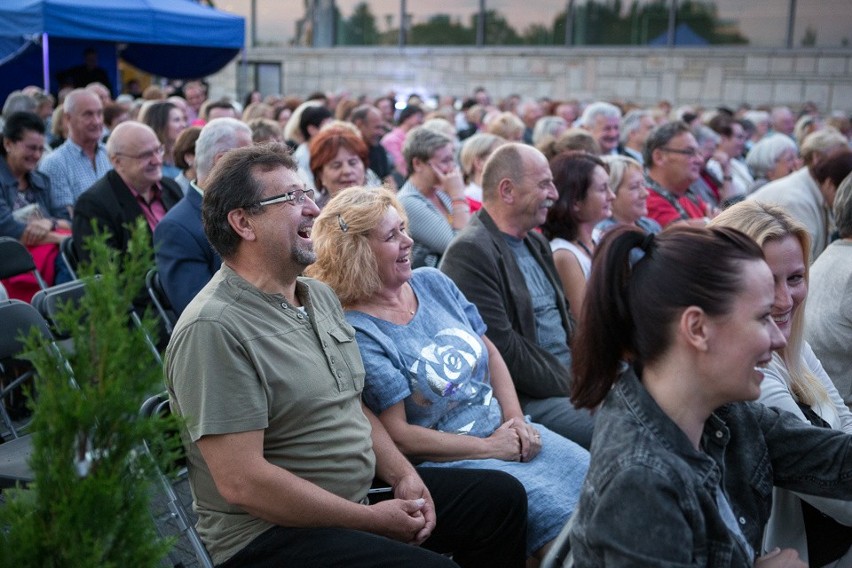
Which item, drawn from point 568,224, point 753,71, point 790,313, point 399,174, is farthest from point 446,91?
point 790,313

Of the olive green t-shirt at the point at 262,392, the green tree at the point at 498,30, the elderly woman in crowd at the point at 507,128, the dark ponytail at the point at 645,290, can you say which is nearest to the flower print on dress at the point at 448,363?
the olive green t-shirt at the point at 262,392

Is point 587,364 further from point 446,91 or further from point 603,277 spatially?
point 446,91

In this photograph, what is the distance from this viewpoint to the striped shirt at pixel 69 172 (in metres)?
6.53

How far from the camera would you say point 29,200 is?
20.4 feet

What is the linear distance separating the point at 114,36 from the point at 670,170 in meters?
7.95

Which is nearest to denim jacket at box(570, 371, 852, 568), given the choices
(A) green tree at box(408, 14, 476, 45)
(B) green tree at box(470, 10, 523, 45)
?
(B) green tree at box(470, 10, 523, 45)

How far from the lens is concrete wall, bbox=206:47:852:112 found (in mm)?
18797

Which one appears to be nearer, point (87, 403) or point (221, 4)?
point (87, 403)

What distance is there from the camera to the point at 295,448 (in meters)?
2.45

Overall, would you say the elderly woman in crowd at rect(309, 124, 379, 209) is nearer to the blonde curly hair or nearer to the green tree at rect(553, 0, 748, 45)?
the blonde curly hair

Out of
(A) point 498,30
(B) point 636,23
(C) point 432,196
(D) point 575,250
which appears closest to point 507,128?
(C) point 432,196

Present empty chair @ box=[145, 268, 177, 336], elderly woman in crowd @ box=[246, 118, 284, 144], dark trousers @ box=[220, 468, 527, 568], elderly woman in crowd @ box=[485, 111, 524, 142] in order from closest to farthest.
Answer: dark trousers @ box=[220, 468, 527, 568]
empty chair @ box=[145, 268, 177, 336]
elderly woman in crowd @ box=[246, 118, 284, 144]
elderly woman in crowd @ box=[485, 111, 524, 142]

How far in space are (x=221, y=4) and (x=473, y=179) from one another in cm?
2261

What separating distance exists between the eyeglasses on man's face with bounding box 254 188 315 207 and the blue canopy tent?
916cm
